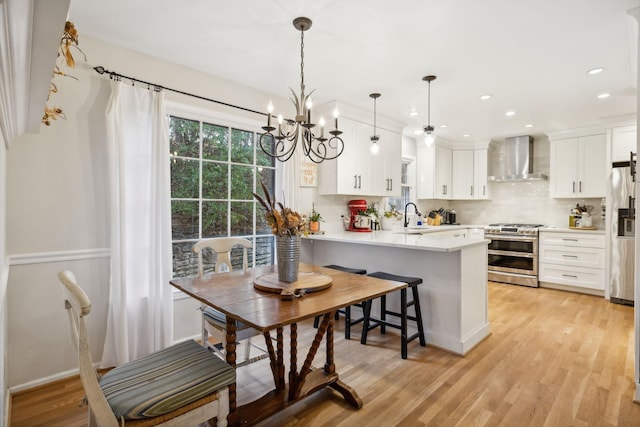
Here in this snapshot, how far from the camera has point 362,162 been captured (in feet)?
13.9

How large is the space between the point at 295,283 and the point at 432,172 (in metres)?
4.47

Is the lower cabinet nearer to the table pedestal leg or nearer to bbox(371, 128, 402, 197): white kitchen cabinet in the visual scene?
bbox(371, 128, 402, 197): white kitchen cabinet

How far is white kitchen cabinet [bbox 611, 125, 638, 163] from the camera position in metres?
4.30

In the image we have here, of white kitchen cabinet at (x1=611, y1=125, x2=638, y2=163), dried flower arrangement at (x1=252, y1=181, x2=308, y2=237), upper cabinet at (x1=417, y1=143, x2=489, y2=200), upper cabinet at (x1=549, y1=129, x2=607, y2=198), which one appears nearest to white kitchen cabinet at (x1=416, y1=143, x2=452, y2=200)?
upper cabinet at (x1=417, y1=143, x2=489, y2=200)

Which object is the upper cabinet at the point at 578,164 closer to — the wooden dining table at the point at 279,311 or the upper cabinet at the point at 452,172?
the upper cabinet at the point at 452,172

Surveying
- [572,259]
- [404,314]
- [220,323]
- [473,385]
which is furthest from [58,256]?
[572,259]

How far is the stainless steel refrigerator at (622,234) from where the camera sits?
164 inches

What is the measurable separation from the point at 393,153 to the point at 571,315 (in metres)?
2.89

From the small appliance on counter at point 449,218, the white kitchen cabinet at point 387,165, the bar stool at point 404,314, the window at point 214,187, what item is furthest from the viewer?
the small appliance on counter at point 449,218

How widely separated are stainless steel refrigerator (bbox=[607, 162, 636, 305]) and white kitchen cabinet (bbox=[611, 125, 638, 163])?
0.17 metres

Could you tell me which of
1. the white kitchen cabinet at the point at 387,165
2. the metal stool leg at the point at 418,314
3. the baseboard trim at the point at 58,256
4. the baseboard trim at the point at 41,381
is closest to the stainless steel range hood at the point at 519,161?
the white kitchen cabinet at the point at 387,165

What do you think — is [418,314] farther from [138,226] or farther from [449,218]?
[449,218]

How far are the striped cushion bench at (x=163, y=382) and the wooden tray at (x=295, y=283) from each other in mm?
467

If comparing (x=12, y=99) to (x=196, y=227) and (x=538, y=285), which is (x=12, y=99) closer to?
(x=196, y=227)
